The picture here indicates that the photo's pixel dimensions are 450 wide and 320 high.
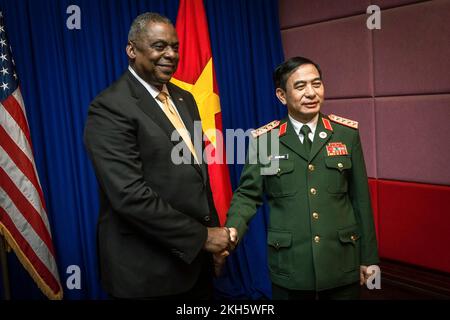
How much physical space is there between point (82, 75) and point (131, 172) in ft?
4.73

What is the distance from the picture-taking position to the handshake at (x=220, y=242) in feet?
4.93

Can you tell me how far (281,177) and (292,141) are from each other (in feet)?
0.46

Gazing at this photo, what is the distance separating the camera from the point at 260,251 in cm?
317

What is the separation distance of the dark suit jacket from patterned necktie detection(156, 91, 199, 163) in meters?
Answer: 0.05

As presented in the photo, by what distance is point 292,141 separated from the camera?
5.44 feet

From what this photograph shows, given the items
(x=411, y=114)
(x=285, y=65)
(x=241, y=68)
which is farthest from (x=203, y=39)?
(x=411, y=114)

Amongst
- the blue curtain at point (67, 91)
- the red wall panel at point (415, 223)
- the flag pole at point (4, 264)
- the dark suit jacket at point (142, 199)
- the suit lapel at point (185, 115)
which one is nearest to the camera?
the dark suit jacket at point (142, 199)

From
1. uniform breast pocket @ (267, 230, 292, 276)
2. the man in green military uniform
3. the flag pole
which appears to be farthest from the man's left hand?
the flag pole

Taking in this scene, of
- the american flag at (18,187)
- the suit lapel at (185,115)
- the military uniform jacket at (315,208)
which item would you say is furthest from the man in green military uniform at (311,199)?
the american flag at (18,187)

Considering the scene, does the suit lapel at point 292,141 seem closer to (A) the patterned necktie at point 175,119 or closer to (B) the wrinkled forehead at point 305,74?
(B) the wrinkled forehead at point 305,74

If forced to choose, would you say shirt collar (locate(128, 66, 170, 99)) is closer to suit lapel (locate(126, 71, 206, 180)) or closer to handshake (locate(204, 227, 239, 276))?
suit lapel (locate(126, 71, 206, 180))

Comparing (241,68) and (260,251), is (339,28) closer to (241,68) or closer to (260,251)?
(241,68)

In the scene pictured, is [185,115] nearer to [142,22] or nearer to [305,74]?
[142,22]

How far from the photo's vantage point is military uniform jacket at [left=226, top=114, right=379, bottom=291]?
5.20 ft
